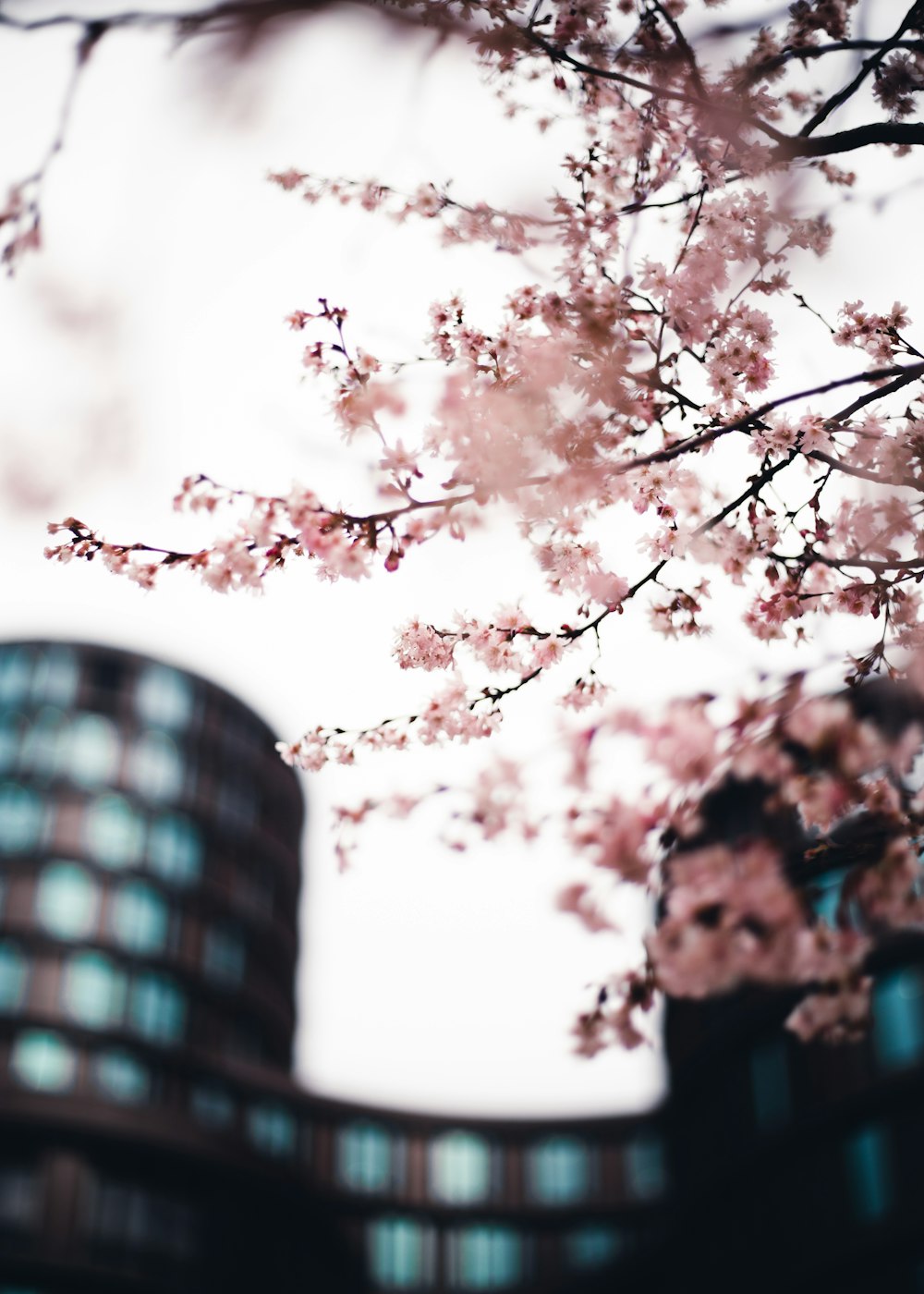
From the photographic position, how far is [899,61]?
4641 millimetres

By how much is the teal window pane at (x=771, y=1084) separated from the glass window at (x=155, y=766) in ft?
97.1

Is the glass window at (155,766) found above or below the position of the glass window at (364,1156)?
above

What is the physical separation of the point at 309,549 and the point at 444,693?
93 centimetres

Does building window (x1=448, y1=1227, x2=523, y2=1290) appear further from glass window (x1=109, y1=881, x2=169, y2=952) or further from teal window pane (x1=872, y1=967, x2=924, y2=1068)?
teal window pane (x1=872, y1=967, x2=924, y2=1068)

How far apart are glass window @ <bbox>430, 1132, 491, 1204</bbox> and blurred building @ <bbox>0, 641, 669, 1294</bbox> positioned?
0.30 ft

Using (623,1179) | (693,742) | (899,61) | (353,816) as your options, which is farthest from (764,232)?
(623,1179)

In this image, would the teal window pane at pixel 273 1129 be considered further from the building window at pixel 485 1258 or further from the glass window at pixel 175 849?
the glass window at pixel 175 849

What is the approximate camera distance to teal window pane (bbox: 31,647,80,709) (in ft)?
164

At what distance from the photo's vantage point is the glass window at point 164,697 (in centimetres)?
5150

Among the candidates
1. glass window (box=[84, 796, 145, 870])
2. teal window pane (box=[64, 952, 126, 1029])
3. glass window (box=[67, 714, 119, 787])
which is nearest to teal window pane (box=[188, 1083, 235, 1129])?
teal window pane (box=[64, 952, 126, 1029])

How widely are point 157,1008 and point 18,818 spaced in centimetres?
942

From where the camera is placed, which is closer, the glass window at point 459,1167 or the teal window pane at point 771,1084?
the teal window pane at point 771,1084

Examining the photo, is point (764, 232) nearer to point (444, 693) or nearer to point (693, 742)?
point (444, 693)

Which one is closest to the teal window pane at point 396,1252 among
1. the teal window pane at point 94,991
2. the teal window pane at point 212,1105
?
the teal window pane at point 212,1105
